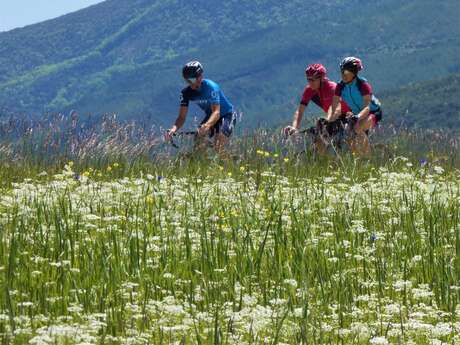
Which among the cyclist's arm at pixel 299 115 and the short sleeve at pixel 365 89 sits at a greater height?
the short sleeve at pixel 365 89

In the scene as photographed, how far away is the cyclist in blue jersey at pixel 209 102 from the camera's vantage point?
12.8m

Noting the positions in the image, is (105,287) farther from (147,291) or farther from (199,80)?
(199,80)

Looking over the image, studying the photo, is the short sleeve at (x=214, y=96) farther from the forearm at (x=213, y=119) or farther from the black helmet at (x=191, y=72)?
the black helmet at (x=191, y=72)

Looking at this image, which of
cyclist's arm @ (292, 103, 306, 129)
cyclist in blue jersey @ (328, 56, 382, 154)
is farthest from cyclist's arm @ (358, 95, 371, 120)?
cyclist's arm @ (292, 103, 306, 129)

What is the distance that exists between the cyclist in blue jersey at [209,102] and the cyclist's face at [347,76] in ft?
5.54

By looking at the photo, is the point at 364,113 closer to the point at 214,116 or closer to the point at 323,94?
the point at 323,94

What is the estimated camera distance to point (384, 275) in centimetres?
518

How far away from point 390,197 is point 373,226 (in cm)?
146

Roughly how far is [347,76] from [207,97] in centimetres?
196

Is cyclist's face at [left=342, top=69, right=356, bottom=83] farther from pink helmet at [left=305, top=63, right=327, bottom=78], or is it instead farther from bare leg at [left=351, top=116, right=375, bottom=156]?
bare leg at [left=351, top=116, right=375, bottom=156]

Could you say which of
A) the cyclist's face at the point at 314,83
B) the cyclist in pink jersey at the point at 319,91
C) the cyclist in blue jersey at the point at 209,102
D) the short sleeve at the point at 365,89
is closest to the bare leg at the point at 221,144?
the cyclist in blue jersey at the point at 209,102

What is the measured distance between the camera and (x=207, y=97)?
42.9ft

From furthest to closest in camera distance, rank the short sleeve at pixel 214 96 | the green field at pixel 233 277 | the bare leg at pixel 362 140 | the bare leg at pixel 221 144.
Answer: the short sleeve at pixel 214 96
the bare leg at pixel 362 140
the bare leg at pixel 221 144
the green field at pixel 233 277

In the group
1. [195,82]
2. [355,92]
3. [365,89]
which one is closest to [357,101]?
[355,92]
